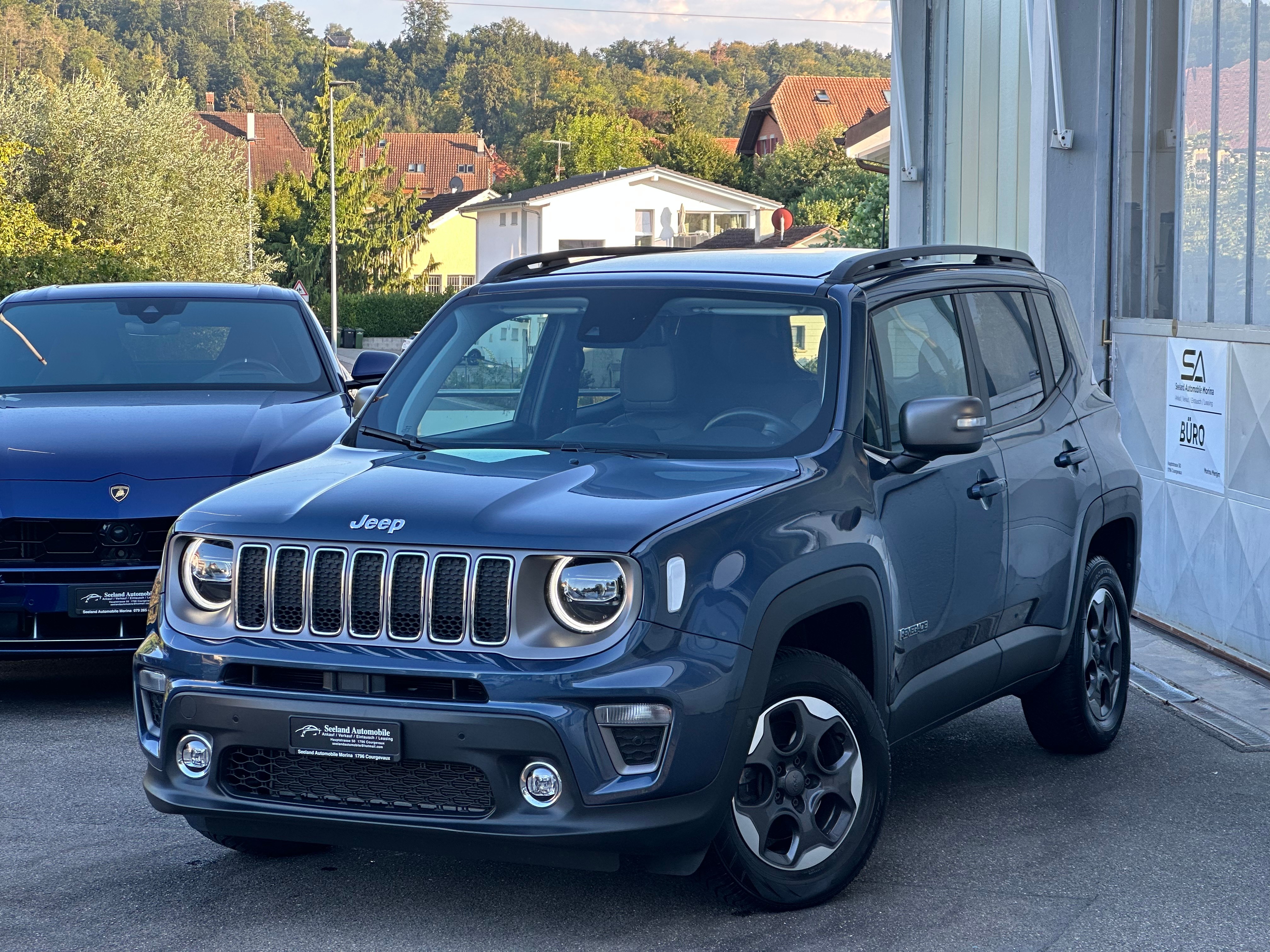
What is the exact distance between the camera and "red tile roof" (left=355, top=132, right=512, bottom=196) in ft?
471

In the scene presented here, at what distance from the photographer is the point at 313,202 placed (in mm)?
78500

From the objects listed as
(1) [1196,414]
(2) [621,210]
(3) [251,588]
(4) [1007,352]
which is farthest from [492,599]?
(2) [621,210]

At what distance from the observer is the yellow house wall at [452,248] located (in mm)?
95375

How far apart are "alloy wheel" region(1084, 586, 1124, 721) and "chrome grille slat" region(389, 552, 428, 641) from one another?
3.00 m

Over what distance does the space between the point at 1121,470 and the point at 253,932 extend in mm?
3770

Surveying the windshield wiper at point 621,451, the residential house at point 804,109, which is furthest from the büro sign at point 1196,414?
the residential house at point 804,109

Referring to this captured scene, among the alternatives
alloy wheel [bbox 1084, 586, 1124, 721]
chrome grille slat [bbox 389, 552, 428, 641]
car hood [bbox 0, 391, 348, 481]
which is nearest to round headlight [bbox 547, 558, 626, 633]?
chrome grille slat [bbox 389, 552, 428, 641]

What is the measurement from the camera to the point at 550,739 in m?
4.11

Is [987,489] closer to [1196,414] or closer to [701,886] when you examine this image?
[701,886]

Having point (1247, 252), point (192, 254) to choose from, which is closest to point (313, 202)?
point (192, 254)

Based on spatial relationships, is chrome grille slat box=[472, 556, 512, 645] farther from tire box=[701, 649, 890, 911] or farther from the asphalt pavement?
the asphalt pavement

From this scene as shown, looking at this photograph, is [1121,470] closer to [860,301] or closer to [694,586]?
[860,301]

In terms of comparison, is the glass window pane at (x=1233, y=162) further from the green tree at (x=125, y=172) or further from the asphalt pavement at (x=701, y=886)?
the green tree at (x=125, y=172)

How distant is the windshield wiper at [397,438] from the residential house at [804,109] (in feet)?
328
